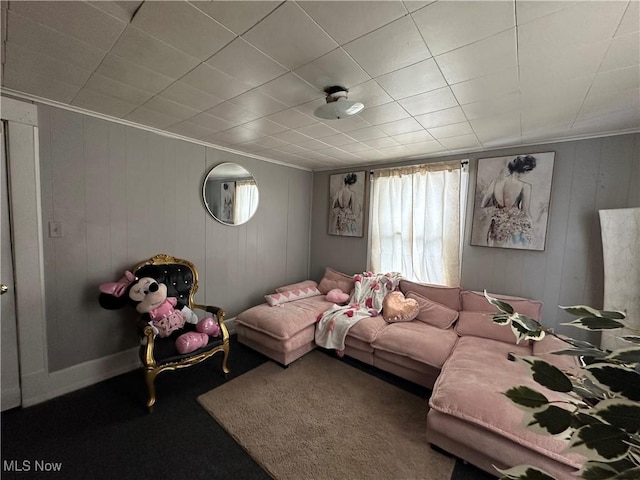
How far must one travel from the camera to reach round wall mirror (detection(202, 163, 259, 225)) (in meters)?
2.98

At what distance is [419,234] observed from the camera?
10.7ft

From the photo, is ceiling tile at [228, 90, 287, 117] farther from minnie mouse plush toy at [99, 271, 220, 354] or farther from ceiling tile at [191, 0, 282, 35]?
minnie mouse plush toy at [99, 271, 220, 354]

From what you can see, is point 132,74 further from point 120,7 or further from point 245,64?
point 245,64

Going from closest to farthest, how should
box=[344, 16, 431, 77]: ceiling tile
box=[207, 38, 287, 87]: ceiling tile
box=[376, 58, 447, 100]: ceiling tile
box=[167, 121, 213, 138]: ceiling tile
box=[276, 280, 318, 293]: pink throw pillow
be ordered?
box=[344, 16, 431, 77]: ceiling tile, box=[207, 38, 287, 87]: ceiling tile, box=[376, 58, 447, 100]: ceiling tile, box=[167, 121, 213, 138]: ceiling tile, box=[276, 280, 318, 293]: pink throw pillow

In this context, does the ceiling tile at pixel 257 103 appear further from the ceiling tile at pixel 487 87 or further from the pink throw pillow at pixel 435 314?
the pink throw pillow at pixel 435 314

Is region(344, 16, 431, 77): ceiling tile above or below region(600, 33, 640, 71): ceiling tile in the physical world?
above

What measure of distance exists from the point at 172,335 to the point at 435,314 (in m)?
2.55

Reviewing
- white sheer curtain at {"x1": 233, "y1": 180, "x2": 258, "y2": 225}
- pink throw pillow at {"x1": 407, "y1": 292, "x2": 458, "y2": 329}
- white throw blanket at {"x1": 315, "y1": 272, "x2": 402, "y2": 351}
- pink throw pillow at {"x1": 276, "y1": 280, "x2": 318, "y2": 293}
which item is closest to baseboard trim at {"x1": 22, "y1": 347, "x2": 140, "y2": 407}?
pink throw pillow at {"x1": 276, "y1": 280, "x2": 318, "y2": 293}

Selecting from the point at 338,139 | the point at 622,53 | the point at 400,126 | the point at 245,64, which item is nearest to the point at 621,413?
the point at 622,53

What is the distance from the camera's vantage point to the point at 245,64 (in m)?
1.43

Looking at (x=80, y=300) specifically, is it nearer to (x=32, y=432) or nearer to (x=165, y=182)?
(x=32, y=432)

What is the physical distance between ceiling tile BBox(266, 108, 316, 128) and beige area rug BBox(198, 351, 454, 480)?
231cm

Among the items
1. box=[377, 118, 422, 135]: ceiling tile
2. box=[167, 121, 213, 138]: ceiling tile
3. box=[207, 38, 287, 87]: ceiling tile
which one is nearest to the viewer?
box=[207, 38, 287, 87]: ceiling tile

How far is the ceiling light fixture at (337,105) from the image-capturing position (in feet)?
5.34
